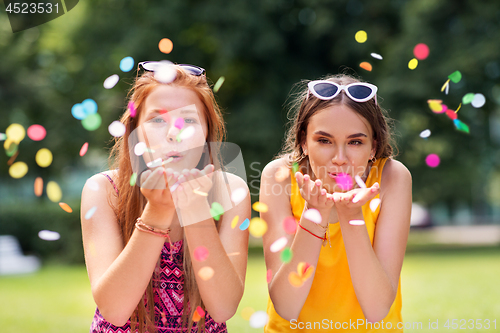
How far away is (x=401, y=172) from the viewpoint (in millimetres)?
2248

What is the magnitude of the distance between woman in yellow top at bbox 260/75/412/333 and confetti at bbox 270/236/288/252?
0.02 metres

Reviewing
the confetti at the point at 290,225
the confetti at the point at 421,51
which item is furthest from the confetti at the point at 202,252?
the confetti at the point at 421,51

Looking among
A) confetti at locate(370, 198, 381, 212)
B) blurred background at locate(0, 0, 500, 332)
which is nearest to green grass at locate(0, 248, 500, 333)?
blurred background at locate(0, 0, 500, 332)

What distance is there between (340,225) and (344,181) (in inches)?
8.6

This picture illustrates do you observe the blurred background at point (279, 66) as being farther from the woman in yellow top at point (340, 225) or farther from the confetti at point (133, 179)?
the confetti at point (133, 179)

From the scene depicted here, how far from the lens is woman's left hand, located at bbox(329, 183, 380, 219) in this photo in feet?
6.01

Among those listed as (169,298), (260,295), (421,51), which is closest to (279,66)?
(421,51)

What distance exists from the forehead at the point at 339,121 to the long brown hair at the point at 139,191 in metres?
0.48

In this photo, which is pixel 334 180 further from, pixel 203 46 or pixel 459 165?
pixel 459 165

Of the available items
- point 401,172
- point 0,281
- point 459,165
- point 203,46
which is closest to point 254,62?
point 203,46

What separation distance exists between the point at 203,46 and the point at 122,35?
7.35 feet

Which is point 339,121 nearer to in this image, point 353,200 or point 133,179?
point 353,200


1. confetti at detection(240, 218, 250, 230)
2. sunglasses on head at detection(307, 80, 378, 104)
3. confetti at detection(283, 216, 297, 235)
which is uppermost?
sunglasses on head at detection(307, 80, 378, 104)

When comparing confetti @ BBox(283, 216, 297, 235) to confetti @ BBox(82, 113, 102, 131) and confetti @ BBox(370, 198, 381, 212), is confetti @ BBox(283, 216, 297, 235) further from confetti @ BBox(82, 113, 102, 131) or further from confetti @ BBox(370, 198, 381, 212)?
confetti @ BBox(82, 113, 102, 131)
